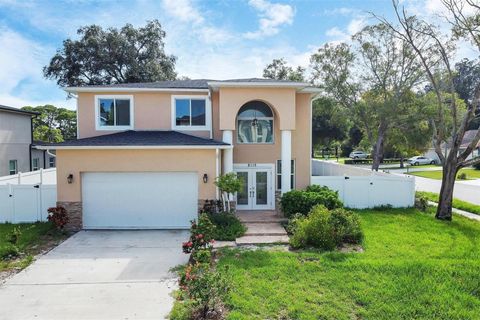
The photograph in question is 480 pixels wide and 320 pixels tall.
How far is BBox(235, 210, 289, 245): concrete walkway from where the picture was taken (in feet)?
32.4

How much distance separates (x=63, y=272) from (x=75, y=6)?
14.6m

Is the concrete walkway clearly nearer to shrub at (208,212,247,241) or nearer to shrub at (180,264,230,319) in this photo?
shrub at (208,212,247,241)

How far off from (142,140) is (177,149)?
1.64 m

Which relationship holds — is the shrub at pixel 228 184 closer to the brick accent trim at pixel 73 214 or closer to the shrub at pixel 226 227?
the shrub at pixel 226 227

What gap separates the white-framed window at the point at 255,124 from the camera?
13914 mm

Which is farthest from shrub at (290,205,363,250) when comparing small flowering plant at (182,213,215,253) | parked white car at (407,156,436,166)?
parked white car at (407,156,436,166)

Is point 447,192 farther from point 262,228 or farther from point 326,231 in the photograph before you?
point 262,228

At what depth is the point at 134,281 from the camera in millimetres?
7234

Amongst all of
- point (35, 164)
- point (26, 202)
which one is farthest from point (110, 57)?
point (26, 202)

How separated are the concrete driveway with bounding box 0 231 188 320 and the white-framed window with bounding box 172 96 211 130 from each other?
561cm

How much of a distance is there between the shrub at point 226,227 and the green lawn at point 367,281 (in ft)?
3.72

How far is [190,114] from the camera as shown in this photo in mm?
14016

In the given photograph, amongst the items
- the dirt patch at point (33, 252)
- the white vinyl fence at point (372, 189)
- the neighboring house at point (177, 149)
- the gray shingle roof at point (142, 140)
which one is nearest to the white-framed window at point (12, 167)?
the neighboring house at point (177, 149)

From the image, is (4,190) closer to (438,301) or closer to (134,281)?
(134,281)
